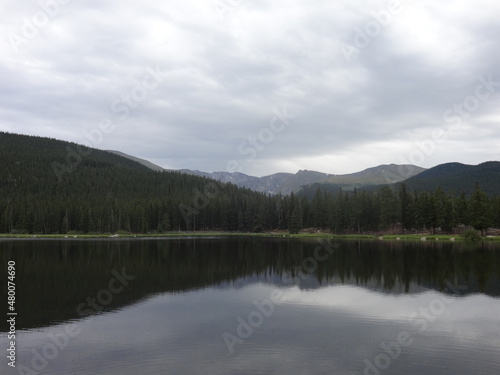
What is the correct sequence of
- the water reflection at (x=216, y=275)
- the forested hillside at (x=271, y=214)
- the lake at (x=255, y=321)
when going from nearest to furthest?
the lake at (x=255, y=321) < the water reflection at (x=216, y=275) < the forested hillside at (x=271, y=214)

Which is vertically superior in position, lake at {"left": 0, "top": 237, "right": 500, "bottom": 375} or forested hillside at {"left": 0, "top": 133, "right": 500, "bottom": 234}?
forested hillside at {"left": 0, "top": 133, "right": 500, "bottom": 234}

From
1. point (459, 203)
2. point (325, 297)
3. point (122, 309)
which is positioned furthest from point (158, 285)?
point (459, 203)

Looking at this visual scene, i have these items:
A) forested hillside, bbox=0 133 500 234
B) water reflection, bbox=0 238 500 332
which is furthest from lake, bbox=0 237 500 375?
forested hillside, bbox=0 133 500 234

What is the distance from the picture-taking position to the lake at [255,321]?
1816 cm

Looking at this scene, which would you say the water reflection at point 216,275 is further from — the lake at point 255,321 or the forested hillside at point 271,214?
the forested hillside at point 271,214

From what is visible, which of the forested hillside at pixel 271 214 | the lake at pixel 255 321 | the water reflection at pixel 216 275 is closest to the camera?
the lake at pixel 255 321

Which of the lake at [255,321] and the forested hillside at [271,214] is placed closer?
the lake at [255,321]

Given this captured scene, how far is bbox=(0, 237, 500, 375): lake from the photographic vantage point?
18156 millimetres

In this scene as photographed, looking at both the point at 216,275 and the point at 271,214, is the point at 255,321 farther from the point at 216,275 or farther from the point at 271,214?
the point at 271,214

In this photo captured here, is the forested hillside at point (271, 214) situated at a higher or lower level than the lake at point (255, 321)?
A: higher

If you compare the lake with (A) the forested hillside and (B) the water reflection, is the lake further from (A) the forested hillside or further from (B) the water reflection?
(A) the forested hillside

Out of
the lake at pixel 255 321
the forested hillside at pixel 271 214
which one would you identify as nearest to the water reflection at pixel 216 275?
the lake at pixel 255 321

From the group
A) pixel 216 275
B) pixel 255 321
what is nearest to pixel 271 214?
pixel 216 275

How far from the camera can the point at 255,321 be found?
25688 millimetres
